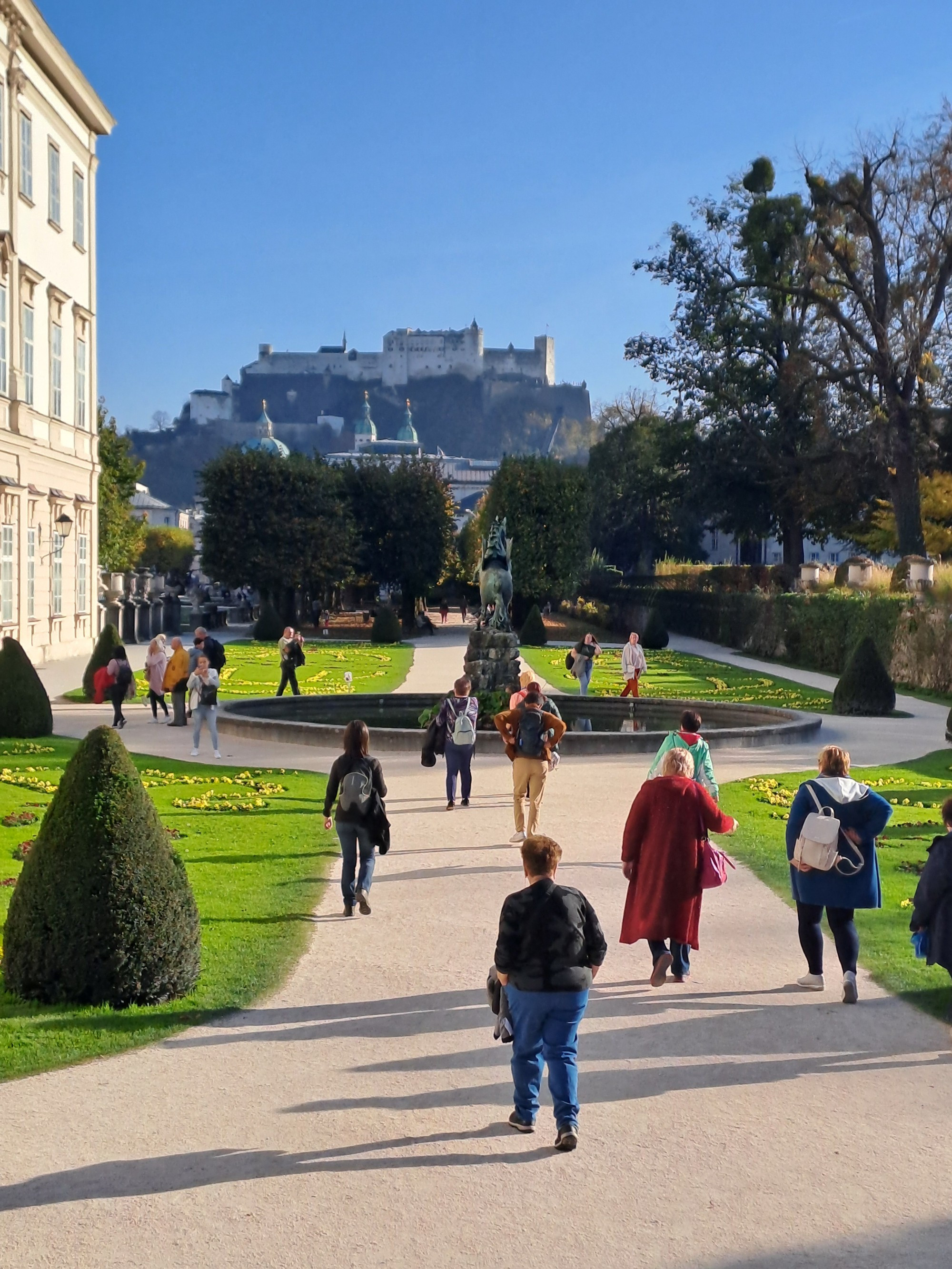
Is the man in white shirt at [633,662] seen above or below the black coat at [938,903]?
above

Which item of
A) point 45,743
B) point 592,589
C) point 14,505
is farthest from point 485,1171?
point 592,589

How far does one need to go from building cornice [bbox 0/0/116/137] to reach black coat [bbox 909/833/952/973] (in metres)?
27.7

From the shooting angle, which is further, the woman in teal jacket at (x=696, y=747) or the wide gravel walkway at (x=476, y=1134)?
the woman in teal jacket at (x=696, y=747)

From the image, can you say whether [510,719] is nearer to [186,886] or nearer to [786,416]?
[186,886]

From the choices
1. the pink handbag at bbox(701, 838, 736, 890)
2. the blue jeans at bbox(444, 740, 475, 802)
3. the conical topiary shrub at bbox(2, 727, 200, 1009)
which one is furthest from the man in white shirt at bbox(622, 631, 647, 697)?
the conical topiary shrub at bbox(2, 727, 200, 1009)

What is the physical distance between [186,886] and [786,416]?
4771cm

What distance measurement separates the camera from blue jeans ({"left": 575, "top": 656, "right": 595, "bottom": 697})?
25.4 metres

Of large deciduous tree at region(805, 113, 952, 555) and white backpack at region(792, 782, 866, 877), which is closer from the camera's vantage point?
white backpack at region(792, 782, 866, 877)

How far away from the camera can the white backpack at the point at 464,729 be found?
1315 centimetres

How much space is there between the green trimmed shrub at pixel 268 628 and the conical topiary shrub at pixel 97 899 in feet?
133

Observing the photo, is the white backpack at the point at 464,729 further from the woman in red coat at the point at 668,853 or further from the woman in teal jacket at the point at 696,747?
the woman in red coat at the point at 668,853

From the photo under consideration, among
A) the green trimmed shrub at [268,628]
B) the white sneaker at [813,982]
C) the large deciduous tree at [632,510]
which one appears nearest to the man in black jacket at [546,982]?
the white sneaker at [813,982]

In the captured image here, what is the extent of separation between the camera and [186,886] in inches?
284

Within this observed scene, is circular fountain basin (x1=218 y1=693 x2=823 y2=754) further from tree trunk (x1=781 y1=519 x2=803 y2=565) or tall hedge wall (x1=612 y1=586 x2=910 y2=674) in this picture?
tree trunk (x1=781 y1=519 x2=803 y2=565)
